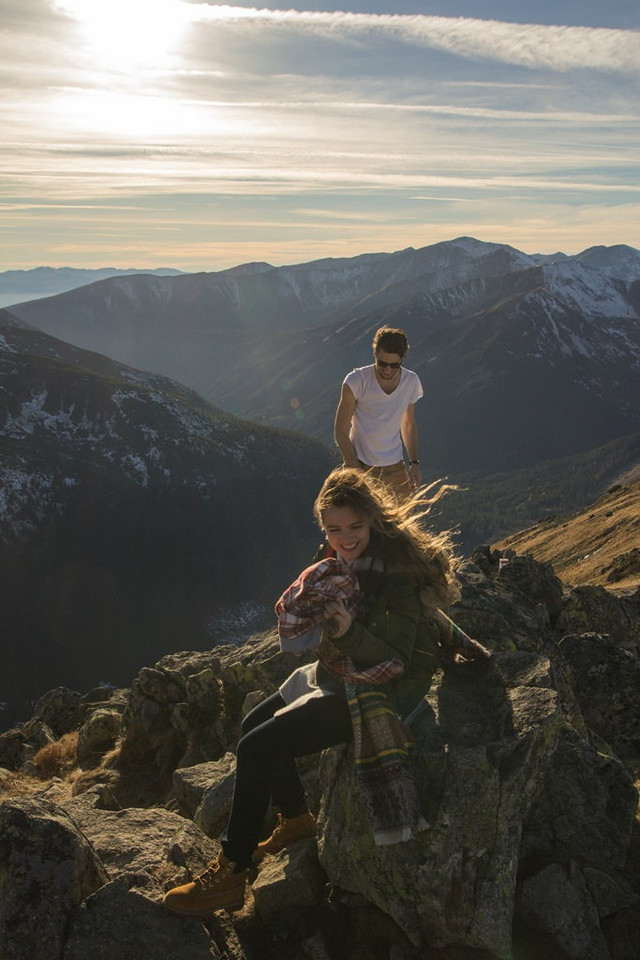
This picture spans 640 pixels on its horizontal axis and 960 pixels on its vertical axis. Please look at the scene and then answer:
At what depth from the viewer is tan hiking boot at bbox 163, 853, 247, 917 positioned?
23.8 ft

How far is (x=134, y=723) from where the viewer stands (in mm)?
16812

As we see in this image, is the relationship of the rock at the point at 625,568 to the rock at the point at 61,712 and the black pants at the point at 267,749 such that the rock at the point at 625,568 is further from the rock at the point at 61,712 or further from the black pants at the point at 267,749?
the black pants at the point at 267,749

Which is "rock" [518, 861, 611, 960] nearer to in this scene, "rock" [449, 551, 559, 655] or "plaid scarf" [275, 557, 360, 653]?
"plaid scarf" [275, 557, 360, 653]

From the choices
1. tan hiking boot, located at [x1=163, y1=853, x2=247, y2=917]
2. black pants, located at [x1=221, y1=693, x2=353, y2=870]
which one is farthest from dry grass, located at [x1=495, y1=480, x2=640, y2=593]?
tan hiking boot, located at [x1=163, y1=853, x2=247, y2=917]

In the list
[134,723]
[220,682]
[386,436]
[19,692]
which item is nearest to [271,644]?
[220,682]

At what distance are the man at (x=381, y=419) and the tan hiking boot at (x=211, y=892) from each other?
7421 mm

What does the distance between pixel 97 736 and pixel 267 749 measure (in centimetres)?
1178

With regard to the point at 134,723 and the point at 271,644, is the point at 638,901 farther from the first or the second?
the point at 134,723

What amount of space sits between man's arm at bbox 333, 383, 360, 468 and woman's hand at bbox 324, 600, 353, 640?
6247 millimetres

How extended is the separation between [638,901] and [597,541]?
86752mm

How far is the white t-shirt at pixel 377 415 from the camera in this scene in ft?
43.9

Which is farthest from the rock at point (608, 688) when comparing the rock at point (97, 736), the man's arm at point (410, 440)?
the rock at point (97, 736)

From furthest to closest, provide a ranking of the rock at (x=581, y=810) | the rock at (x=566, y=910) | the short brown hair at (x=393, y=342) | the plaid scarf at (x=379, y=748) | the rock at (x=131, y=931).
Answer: the short brown hair at (x=393, y=342)
the rock at (x=581, y=810)
the rock at (x=566, y=910)
the plaid scarf at (x=379, y=748)
the rock at (x=131, y=931)

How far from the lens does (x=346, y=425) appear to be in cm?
1359
